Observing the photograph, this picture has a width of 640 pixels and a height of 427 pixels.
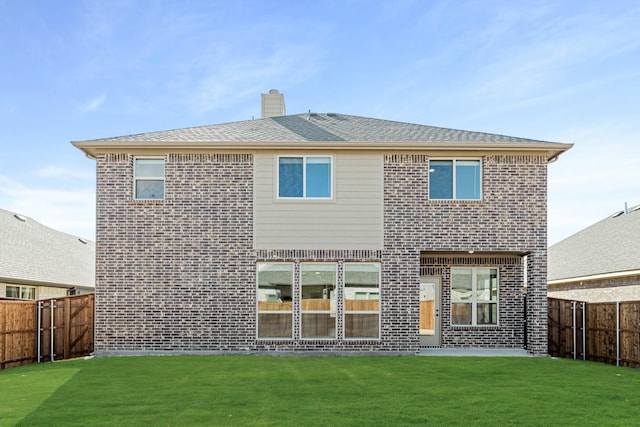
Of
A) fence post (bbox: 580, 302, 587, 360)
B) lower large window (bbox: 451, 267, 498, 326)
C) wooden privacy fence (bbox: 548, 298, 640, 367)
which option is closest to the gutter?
lower large window (bbox: 451, 267, 498, 326)

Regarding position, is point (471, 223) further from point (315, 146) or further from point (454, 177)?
point (315, 146)

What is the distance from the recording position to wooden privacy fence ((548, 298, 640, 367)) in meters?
14.8

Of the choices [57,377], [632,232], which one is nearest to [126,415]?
[57,377]

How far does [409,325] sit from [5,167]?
669 inches

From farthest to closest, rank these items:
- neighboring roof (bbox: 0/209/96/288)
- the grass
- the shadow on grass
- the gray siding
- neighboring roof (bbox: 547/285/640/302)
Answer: neighboring roof (bbox: 0/209/96/288), neighboring roof (bbox: 547/285/640/302), the gray siding, the shadow on grass, the grass

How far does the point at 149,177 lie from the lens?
53.8 ft

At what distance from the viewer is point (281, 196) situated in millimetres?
16266

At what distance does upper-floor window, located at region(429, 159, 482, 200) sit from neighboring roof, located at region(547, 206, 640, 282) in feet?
23.4

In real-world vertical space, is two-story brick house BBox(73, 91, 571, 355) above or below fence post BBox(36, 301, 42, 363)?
above

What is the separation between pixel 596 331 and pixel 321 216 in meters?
7.98

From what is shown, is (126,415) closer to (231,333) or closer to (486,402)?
(486,402)

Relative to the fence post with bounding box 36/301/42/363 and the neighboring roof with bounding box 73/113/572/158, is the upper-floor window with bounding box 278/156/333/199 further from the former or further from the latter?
the fence post with bounding box 36/301/42/363

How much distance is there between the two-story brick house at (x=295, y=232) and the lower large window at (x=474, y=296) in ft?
4.18

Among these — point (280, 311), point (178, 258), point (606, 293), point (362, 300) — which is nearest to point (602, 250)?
point (606, 293)
